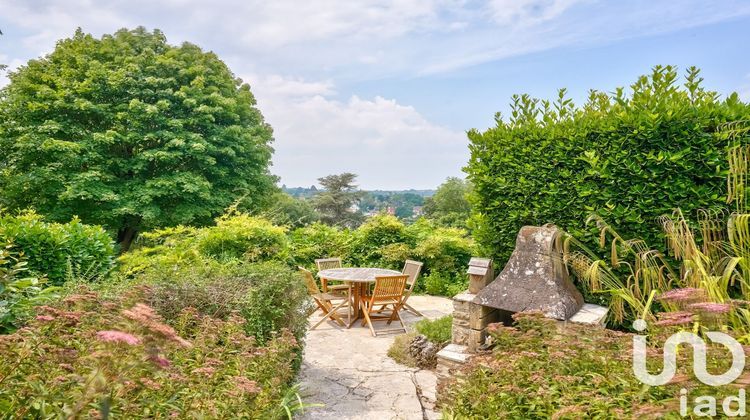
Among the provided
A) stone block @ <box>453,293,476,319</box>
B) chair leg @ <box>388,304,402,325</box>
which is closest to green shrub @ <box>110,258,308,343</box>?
stone block @ <box>453,293,476,319</box>

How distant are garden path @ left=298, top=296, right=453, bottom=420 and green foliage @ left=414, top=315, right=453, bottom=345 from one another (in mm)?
470

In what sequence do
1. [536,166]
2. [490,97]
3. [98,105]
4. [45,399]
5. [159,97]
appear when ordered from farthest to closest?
[159,97] → [98,105] → [490,97] → [536,166] → [45,399]

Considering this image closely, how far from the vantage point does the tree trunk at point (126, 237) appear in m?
13.9

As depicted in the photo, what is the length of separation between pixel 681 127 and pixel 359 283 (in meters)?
4.38

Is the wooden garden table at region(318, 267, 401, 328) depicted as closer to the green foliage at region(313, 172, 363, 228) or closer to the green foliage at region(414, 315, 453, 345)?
the green foliage at region(414, 315, 453, 345)

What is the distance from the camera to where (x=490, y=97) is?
20.1ft

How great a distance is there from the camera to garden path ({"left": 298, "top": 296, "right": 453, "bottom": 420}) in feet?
10.7

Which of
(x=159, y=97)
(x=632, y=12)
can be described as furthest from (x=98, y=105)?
(x=632, y=12)

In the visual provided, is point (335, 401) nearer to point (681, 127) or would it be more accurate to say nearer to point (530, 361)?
point (530, 361)

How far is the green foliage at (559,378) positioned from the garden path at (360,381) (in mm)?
691

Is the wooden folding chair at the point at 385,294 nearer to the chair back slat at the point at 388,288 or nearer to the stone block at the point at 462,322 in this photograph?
the chair back slat at the point at 388,288

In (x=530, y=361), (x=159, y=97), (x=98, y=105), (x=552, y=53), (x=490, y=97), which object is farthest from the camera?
(x=159, y=97)

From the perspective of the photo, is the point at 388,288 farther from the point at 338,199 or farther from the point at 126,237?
the point at 338,199

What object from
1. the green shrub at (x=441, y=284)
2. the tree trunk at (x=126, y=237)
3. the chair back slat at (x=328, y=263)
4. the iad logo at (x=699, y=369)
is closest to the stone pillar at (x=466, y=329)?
the iad logo at (x=699, y=369)
